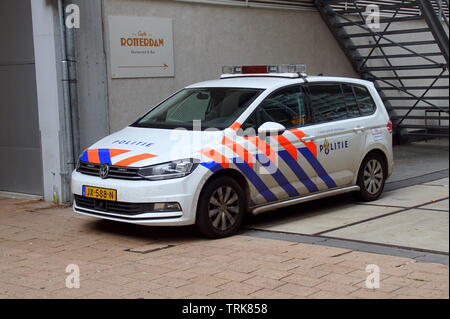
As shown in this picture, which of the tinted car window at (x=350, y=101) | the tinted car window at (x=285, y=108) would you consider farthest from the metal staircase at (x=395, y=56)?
the tinted car window at (x=285, y=108)

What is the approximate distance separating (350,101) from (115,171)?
333 cm

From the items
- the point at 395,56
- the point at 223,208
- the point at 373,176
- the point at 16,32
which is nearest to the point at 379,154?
the point at 373,176

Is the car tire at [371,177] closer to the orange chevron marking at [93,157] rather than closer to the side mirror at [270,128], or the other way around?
the side mirror at [270,128]

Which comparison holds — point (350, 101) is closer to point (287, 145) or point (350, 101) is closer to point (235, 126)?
point (287, 145)

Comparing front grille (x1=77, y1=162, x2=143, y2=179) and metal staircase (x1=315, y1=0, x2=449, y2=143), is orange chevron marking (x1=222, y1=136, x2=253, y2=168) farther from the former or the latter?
metal staircase (x1=315, y1=0, x2=449, y2=143)

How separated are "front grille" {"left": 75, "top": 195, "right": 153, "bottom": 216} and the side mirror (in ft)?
4.88

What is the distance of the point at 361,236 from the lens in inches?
282

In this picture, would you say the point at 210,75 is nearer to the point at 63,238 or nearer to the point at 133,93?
the point at 133,93

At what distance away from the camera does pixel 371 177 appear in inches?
355

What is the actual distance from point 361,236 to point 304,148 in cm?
132

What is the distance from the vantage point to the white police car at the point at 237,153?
A: 22.9 ft

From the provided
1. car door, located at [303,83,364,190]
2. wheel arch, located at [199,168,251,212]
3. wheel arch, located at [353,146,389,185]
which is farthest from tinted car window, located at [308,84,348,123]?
wheel arch, located at [199,168,251,212]

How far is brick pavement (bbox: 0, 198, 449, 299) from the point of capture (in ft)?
17.9
